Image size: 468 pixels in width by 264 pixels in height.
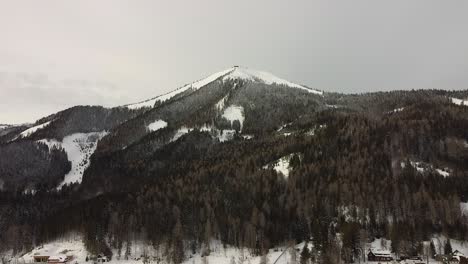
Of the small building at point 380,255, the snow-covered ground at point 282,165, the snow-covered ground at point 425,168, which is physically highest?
the snow-covered ground at point 282,165

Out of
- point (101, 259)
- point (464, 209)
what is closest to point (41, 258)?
point (101, 259)

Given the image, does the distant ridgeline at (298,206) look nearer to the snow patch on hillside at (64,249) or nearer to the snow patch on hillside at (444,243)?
the snow patch on hillside at (444,243)

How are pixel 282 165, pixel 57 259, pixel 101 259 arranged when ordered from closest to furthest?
pixel 101 259, pixel 57 259, pixel 282 165

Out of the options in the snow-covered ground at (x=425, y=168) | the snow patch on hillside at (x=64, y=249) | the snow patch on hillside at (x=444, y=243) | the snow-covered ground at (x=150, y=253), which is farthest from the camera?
the snow-covered ground at (x=425, y=168)

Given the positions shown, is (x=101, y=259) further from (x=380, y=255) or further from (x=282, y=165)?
(x=282, y=165)

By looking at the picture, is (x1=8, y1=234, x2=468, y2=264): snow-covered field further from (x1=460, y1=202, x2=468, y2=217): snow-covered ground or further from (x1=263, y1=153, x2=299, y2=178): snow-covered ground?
(x1=263, y1=153, x2=299, y2=178): snow-covered ground

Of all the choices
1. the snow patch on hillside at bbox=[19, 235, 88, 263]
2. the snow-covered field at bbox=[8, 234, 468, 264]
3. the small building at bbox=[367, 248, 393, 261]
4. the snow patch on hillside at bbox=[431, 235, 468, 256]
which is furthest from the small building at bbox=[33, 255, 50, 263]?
the snow patch on hillside at bbox=[431, 235, 468, 256]

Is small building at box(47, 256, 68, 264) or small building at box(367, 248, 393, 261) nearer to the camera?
small building at box(367, 248, 393, 261)


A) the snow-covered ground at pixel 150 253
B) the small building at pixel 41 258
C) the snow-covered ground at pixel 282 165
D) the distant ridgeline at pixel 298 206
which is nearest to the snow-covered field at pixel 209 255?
the snow-covered ground at pixel 150 253

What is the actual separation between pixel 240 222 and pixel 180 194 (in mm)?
35243

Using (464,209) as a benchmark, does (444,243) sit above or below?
below

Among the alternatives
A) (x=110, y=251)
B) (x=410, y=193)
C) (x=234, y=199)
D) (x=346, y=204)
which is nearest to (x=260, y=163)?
(x=234, y=199)

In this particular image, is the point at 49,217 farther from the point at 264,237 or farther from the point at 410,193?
the point at 410,193

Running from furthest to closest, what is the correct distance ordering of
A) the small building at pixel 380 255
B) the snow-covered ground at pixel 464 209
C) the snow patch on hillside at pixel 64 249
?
the snow-covered ground at pixel 464 209 → the snow patch on hillside at pixel 64 249 → the small building at pixel 380 255
